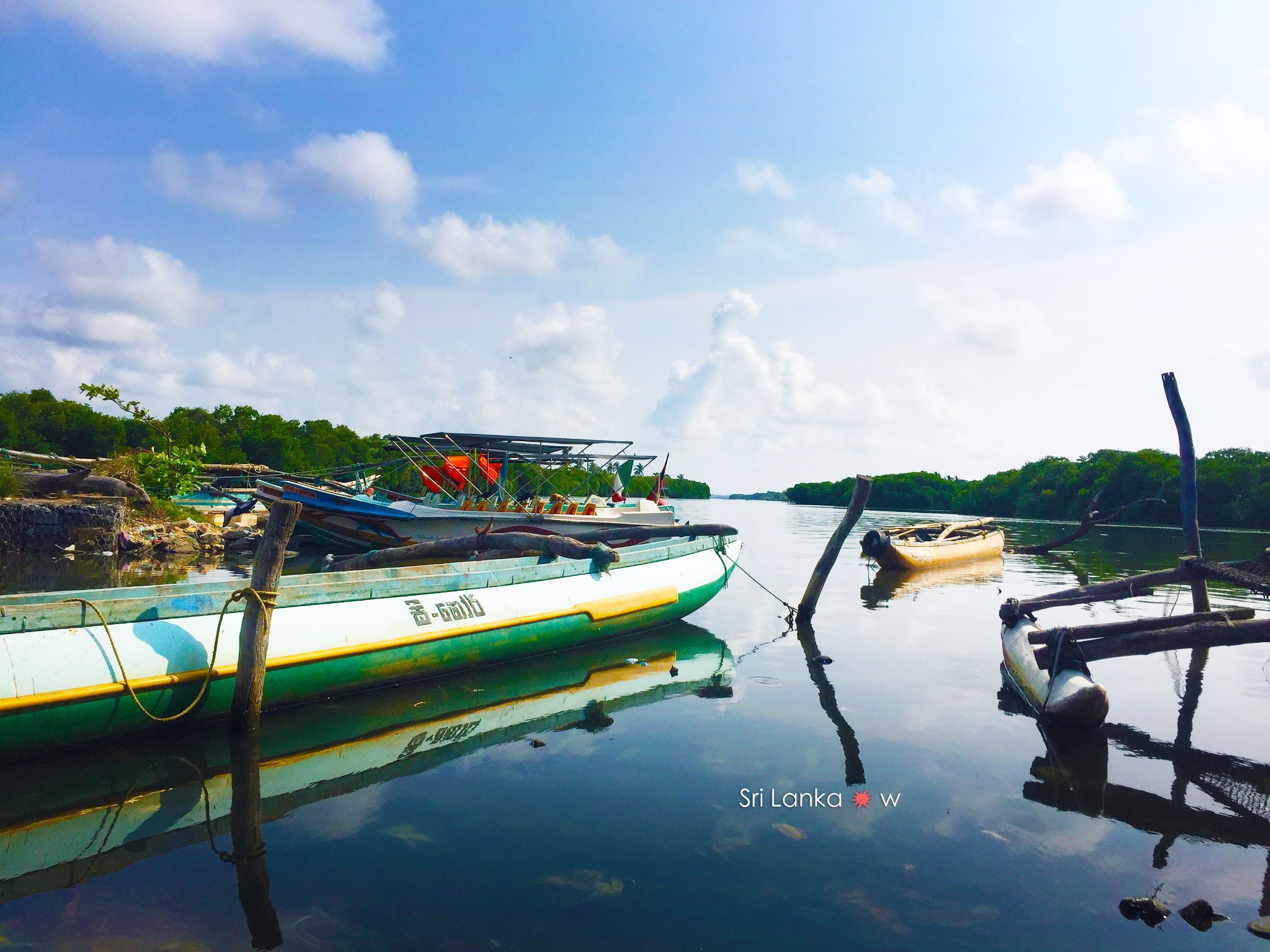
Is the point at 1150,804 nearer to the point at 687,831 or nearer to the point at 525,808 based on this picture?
the point at 687,831

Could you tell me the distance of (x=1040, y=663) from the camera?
942 centimetres

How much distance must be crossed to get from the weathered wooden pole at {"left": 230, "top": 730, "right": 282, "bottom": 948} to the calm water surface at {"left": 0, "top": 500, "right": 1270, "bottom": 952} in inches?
1.7

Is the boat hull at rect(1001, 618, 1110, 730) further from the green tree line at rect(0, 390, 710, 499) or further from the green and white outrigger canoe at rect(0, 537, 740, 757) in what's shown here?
the green tree line at rect(0, 390, 710, 499)

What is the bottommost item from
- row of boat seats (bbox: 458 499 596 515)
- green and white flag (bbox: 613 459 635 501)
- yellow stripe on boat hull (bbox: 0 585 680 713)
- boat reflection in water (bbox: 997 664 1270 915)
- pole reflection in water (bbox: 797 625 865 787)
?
pole reflection in water (bbox: 797 625 865 787)

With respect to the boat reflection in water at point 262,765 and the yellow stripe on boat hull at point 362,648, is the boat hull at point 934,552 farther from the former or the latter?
the boat reflection in water at point 262,765

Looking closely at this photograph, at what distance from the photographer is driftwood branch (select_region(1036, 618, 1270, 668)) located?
27.7 feet

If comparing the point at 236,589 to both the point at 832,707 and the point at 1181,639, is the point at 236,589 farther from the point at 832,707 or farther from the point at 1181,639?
the point at 1181,639

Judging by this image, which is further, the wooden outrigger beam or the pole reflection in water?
the wooden outrigger beam

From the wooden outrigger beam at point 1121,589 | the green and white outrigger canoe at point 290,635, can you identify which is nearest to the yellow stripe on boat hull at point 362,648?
the green and white outrigger canoe at point 290,635

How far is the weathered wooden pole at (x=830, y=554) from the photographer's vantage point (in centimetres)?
1589

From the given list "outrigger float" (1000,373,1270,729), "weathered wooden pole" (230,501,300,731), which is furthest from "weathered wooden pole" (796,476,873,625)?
"weathered wooden pole" (230,501,300,731)

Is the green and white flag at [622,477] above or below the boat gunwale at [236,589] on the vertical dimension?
above

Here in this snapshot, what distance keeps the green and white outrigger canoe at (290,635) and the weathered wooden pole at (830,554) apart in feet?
14.6

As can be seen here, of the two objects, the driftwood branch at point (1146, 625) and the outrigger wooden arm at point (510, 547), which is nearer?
the driftwood branch at point (1146, 625)
